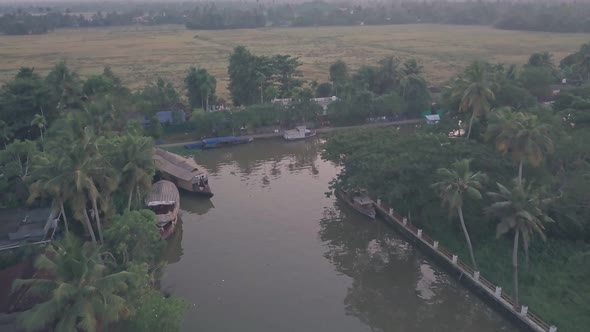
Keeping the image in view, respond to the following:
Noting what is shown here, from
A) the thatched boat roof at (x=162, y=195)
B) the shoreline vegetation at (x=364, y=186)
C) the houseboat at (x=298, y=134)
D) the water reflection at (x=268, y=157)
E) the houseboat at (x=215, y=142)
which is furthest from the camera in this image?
the houseboat at (x=298, y=134)

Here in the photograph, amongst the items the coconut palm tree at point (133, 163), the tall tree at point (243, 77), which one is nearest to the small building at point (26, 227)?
the coconut palm tree at point (133, 163)

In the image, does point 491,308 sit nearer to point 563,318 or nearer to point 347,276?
point 563,318

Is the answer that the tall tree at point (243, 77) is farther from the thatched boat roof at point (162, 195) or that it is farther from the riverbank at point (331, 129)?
the thatched boat roof at point (162, 195)

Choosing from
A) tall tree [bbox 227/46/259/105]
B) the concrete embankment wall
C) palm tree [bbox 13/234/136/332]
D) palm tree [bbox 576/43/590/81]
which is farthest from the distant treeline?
palm tree [bbox 13/234/136/332]

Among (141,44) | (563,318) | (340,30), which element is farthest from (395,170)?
(340,30)

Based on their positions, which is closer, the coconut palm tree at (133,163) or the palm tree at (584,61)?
the coconut palm tree at (133,163)

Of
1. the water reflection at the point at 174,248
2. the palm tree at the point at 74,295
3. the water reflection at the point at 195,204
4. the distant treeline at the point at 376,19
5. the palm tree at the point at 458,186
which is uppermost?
the distant treeline at the point at 376,19

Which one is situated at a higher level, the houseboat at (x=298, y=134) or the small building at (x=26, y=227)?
the small building at (x=26, y=227)
